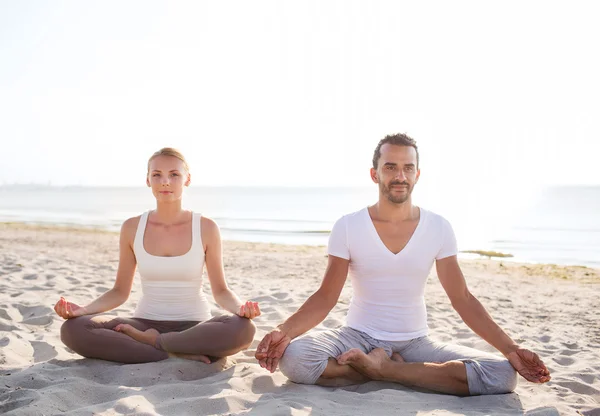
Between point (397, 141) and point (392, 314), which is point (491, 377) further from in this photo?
point (397, 141)

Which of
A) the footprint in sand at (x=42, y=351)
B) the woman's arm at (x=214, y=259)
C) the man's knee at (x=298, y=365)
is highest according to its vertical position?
the woman's arm at (x=214, y=259)

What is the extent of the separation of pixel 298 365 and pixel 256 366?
616 mm

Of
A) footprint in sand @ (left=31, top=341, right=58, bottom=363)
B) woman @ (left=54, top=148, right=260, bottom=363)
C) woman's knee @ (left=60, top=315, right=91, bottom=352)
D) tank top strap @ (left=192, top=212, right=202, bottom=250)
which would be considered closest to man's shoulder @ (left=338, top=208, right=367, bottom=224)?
woman @ (left=54, top=148, right=260, bottom=363)

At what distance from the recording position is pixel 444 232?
3854 millimetres

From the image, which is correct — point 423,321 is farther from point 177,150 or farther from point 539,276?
point 539,276

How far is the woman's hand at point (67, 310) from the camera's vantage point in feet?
12.6

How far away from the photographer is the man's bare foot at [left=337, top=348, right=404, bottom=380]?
3518 mm

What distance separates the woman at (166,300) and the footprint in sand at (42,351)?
13.3 inches

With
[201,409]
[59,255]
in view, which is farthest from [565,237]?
[201,409]

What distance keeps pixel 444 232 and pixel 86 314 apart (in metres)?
2.69

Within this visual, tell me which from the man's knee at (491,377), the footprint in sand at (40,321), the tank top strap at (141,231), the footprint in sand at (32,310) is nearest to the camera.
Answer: the man's knee at (491,377)

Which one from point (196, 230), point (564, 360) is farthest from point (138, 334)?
point (564, 360)

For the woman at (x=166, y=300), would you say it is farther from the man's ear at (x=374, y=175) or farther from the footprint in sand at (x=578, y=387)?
A: the footprint in sand at (x=578, y=387)

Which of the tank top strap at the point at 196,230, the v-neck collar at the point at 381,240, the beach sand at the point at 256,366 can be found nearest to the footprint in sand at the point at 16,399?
the beach sand at the point at 256,366
